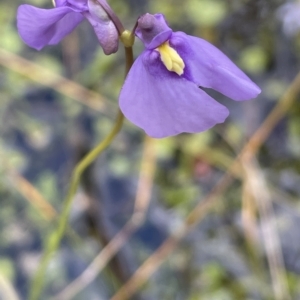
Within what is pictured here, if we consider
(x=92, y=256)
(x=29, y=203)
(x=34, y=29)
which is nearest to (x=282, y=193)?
(x=92, y=256)

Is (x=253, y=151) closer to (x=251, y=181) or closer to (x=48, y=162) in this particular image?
(x=251, y=181)

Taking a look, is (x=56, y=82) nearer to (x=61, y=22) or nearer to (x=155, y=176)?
(x=155, y=176)

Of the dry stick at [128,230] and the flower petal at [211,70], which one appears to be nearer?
the flower petal at [211,70]

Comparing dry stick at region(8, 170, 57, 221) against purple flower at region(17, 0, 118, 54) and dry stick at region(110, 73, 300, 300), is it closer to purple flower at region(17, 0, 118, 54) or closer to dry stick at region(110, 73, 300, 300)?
dry stick at region(110, 73, 300, 300)

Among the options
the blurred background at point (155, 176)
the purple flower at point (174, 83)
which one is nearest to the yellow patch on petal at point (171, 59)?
the purple flower at point (174, 83)

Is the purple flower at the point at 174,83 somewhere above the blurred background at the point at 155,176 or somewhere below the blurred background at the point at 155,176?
above

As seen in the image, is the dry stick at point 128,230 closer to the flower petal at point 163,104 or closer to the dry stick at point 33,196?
the dry stick at point 33,196

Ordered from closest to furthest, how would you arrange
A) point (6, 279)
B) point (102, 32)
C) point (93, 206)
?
point (102, 32) → point (6, 279) → point (93, 206)
